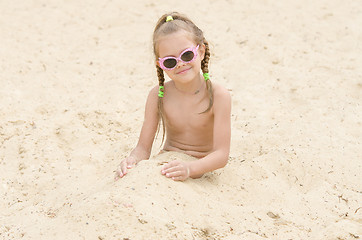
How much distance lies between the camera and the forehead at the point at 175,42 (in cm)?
279

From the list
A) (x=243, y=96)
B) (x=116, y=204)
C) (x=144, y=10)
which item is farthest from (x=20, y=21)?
(x=116, y=204)

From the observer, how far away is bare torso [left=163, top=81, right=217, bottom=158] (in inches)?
117

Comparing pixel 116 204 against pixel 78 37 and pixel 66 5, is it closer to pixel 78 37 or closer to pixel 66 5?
pixel 78 37

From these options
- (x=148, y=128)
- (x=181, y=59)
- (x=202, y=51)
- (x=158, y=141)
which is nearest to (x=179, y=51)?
(x=181, y=59)

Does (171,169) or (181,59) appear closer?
(171,169)

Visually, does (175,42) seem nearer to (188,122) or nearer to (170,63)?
(170,63)

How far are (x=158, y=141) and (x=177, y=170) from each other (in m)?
1.19

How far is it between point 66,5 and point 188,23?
13.9ft

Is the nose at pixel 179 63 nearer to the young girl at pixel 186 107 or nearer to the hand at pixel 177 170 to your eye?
the young girl at pixel 186 107

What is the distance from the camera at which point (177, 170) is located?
2.68 meters

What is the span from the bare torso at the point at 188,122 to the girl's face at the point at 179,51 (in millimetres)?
164

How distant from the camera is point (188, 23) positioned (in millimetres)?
2877

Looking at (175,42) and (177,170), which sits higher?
(175,42)

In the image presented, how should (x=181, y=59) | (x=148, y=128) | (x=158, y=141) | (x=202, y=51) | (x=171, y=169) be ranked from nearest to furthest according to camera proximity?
(x=171, y=169) → (x=181, y=59) → (x=202, y=51) → (x=148, y=128) → (x=158, y=141)
